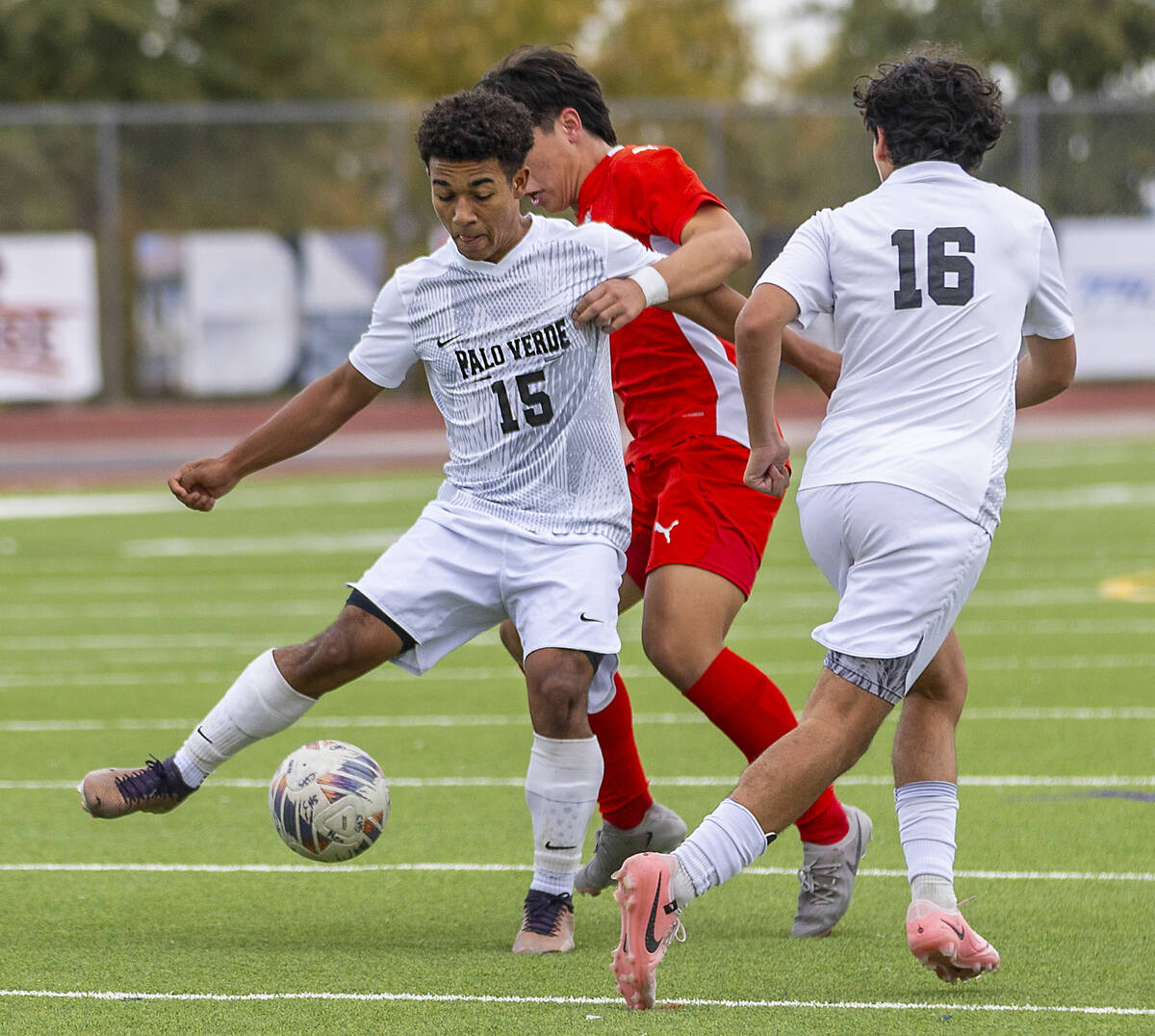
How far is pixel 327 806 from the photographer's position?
16.4 ft

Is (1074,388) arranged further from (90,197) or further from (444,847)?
(444,847)

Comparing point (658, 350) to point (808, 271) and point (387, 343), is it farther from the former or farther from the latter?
point (808, 271)

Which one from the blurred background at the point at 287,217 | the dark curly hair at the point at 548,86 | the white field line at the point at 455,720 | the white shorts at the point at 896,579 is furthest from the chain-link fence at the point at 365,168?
the white shorts at the point at 896,579

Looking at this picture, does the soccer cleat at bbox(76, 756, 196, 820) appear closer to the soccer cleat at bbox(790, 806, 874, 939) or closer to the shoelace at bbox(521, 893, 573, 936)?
the shoelace at bbox(521, 893, 573, 936)

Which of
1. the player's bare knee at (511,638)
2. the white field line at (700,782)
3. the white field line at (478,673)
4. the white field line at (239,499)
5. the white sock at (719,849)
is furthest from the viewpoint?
the white field line at (239,499)

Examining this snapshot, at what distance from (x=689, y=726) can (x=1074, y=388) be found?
1956 centimetres

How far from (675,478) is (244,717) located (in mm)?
1363

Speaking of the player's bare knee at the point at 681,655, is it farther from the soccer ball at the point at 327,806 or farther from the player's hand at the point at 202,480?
the player's hand at the point at 202,480

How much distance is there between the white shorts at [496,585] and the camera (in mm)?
4879

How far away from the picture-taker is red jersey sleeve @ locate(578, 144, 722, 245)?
529 cm

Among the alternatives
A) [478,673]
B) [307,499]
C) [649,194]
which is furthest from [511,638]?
[307,499]

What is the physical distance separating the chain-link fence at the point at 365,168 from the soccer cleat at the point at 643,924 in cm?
2102

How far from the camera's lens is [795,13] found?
38938 millimetres

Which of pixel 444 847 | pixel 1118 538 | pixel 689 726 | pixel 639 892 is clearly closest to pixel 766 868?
pixel 444 847
